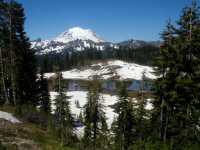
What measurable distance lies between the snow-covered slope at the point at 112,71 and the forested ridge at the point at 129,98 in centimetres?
11680

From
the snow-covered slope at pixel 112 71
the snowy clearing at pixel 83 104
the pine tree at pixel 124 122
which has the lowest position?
the snowy clearing at pixel 83 104

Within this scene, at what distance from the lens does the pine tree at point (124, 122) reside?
97.7ft

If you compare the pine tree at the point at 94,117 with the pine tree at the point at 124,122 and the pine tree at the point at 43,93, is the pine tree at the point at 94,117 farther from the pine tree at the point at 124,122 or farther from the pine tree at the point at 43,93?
the pine tree at the point at 43,93

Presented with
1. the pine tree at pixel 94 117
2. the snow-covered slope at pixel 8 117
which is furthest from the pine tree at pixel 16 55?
the pine tree at pixel 94 117

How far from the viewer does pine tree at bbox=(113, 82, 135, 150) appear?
29.8 metres

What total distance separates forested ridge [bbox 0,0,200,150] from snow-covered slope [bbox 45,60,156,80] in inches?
4598

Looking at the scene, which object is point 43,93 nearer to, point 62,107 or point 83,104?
point 62,107

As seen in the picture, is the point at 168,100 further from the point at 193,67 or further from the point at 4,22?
the point at 4,22

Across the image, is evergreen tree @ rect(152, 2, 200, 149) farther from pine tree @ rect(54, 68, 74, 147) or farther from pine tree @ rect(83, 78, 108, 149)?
pine tree @ rect(54, 68, 74, 147)

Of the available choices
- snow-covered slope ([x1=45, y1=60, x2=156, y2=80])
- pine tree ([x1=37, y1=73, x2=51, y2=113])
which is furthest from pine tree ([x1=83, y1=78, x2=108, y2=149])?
snow-covered slope ([x1=45, y1=60, x2=156, y2=80])

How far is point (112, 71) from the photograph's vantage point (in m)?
174

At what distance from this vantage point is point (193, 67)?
2194 cm

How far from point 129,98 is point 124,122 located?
9.53ft

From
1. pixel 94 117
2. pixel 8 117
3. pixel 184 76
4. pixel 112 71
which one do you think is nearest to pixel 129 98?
pixel 94 117
